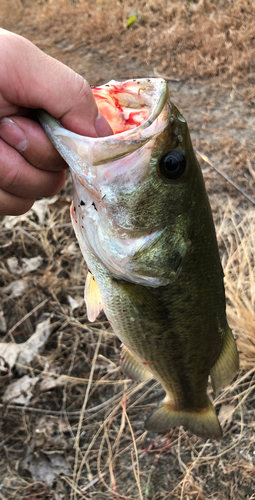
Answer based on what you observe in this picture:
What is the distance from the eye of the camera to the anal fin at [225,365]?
72.8 inches

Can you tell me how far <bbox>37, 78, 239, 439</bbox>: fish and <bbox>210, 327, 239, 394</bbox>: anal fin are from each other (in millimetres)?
64

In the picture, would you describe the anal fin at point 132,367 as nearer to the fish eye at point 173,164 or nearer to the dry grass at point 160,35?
the fish eye at point 173,164

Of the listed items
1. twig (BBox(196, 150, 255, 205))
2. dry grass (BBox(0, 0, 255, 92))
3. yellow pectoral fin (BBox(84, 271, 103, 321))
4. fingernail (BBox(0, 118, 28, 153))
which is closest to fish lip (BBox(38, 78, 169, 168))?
fingernail (BBox(0, 118, 28, 153))

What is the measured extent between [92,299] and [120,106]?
80cm

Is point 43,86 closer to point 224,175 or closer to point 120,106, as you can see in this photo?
point 120,106

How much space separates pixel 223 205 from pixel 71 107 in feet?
8.57

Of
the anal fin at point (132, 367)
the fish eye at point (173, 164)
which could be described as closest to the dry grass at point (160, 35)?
the anal fin at point (132, 367)

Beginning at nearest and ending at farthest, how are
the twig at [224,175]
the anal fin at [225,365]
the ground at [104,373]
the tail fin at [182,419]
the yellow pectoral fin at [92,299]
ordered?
the yellow pectoral fin at [92,299]
the anal fin at [225,365]
the tail fin at [182,419]
the ground at [104,373]
the twig at [224,175]

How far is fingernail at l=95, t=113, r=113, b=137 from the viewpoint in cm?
132

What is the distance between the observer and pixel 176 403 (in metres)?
2.00

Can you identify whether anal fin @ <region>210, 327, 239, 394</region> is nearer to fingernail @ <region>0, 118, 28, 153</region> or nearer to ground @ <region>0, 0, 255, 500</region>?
ground @ <region>0, 0, 255, 500</region>

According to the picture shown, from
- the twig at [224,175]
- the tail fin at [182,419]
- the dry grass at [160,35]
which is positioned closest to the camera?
the tail fin at [182,419]

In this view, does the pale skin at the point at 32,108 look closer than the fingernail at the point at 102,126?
Yes

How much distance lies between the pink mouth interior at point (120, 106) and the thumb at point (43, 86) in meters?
0.09
